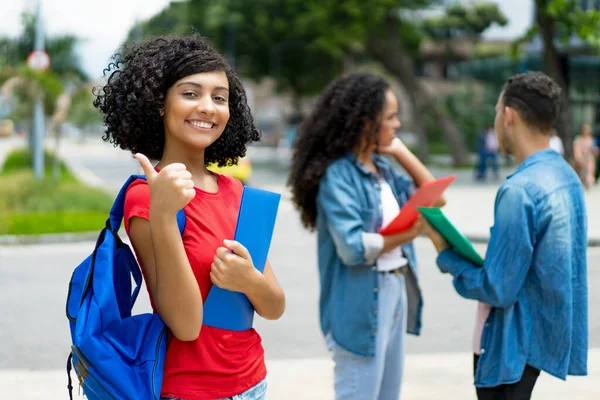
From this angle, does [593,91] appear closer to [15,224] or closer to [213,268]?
[15,224]

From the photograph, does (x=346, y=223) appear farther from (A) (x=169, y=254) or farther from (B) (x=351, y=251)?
(A) (x=169, y=254)

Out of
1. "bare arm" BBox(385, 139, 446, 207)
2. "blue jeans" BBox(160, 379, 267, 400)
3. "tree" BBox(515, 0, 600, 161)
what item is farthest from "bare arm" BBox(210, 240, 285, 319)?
"tree" BBox(515, 0, 600, 161)

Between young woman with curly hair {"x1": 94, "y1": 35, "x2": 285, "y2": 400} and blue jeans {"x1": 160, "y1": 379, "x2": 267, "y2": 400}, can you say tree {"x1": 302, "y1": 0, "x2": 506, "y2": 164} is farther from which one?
blue jeans {"x1": 160, "y1": 379, "x2": 267, "y2": 400}

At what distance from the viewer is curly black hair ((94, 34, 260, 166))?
7.10 ft

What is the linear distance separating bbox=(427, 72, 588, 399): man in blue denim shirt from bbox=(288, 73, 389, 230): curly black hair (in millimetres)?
822

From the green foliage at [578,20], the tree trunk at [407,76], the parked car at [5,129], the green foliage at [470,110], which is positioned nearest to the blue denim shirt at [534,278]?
the green foliage at [578,20]

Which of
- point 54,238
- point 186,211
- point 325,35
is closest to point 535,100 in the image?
point 186,211

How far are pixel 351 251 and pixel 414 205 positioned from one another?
32 cm

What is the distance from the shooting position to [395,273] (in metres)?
3.67

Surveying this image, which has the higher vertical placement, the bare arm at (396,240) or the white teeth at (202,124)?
the white teeth at (202,124)

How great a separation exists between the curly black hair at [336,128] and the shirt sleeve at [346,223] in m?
0.11

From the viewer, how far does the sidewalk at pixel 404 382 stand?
17.0 ft

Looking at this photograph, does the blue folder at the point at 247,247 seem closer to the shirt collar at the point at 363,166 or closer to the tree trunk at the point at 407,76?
the shirt collar at the point at 363,166

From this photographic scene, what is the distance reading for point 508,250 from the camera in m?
2.87
